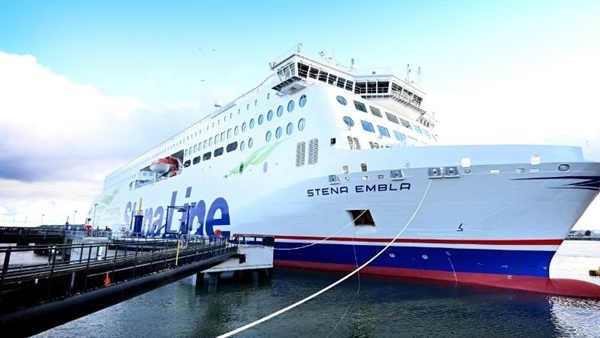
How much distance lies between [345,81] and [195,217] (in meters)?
15.4

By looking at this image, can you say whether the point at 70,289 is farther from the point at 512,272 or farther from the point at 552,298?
the point at 552,298

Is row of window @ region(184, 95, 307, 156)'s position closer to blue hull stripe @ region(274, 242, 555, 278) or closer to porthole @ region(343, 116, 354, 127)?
porthole @ region(343, 116, 354, 127)

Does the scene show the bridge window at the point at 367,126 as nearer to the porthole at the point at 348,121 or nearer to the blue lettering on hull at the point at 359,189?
the porthole at the point at 348,121

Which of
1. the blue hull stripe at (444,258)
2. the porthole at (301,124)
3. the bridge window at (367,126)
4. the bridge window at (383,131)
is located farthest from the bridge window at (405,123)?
the blue hull stripe at (444,258)

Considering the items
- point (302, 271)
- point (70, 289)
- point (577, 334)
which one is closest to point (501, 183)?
point (577, 334)

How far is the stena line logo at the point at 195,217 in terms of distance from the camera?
23.6 m

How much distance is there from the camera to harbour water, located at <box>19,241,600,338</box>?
30.0 feet

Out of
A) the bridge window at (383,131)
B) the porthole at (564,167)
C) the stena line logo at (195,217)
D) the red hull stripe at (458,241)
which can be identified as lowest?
the red hull stripe at (458,241)

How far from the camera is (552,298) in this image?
12.8 meters

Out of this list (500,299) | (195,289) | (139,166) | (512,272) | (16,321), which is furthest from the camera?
(139,166)

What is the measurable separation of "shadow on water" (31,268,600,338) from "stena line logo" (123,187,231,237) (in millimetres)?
8835

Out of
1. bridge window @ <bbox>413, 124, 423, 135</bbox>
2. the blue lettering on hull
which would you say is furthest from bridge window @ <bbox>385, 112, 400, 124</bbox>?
the blue lettering on hull

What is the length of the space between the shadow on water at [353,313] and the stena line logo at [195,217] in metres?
8.84

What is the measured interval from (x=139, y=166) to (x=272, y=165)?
3341 cm
